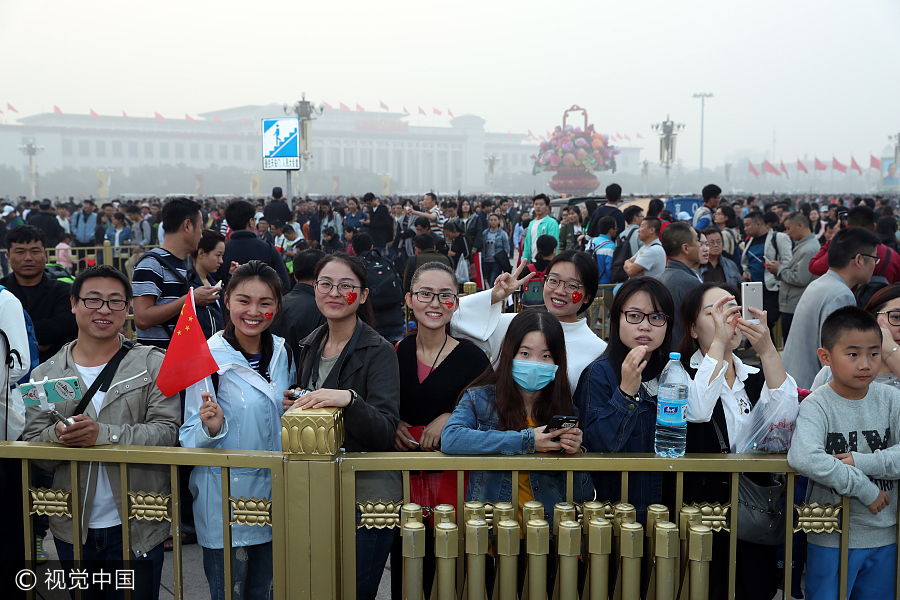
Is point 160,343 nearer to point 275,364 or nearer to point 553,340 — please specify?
point 275,364

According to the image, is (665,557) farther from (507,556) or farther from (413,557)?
(413,557)

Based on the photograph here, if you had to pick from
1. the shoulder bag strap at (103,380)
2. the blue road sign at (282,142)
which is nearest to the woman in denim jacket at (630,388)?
the shoulder bag strap at (103,380)

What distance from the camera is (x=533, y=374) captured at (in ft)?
7.89

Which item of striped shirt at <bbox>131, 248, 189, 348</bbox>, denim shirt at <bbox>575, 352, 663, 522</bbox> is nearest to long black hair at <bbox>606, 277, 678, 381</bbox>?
denim shirt at <bbox>575, 352, 663, 522</bbox>

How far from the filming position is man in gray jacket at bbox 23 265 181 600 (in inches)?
89.8

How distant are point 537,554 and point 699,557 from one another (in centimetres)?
49

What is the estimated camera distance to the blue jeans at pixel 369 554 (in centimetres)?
230

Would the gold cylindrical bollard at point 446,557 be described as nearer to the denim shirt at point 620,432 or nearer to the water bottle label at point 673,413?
the denim shirt at point 620,432

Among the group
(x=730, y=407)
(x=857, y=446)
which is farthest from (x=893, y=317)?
(x=730, y=407)

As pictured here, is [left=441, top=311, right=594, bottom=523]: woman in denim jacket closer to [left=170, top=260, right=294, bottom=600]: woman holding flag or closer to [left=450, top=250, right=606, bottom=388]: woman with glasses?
[left=450, top=250, right=606, bottom=388]: woman with glasses

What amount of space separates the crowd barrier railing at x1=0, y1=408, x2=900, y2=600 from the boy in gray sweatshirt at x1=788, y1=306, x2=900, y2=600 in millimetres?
82

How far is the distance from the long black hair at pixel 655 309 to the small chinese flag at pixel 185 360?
4.84 ft

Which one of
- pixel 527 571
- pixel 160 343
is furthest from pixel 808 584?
pixel 160 343

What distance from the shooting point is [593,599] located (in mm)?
2027
